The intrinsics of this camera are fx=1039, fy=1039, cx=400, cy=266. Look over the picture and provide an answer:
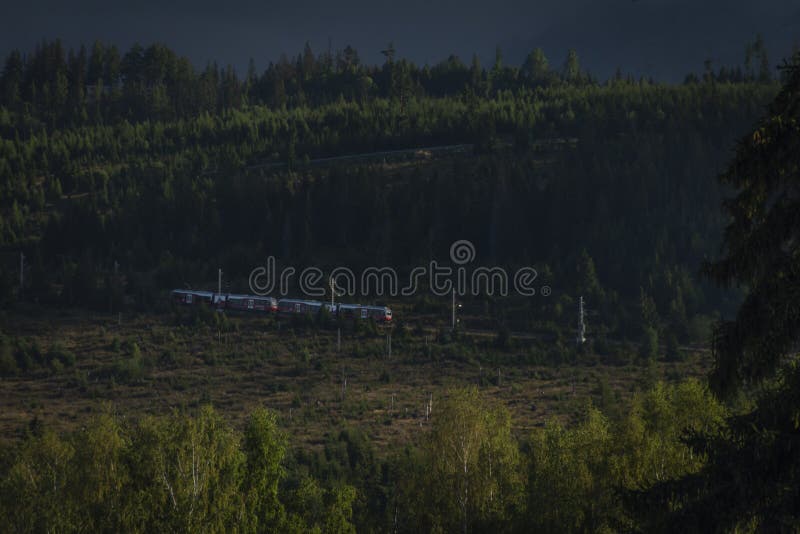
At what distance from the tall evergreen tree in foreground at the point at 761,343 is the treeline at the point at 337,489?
8.72 metres

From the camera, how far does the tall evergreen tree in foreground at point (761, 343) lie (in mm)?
10594

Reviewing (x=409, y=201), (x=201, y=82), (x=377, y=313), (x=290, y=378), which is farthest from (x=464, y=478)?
(x=201, y=82)

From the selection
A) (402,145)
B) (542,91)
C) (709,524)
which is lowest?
(709,524)

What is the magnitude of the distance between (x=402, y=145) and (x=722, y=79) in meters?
53.0

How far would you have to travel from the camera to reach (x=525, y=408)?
63062mm

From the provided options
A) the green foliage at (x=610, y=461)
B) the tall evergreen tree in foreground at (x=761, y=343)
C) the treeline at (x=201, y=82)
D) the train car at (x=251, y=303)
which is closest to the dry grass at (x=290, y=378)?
the train car at (x=251, y=303)

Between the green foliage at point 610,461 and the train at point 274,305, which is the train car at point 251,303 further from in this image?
the green foliage at point 610,461

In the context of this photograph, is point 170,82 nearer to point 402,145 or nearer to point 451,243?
point 402,145

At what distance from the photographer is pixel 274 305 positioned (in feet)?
293

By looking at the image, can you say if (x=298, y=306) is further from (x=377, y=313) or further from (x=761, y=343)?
(x=761, y=343)

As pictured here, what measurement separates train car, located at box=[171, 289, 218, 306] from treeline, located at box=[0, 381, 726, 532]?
219 feet

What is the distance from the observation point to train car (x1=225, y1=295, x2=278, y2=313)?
89.8 metres

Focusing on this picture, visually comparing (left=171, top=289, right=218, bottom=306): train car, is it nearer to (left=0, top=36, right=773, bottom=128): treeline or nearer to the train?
the train

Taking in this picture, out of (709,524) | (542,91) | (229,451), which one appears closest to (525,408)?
(229,451)
